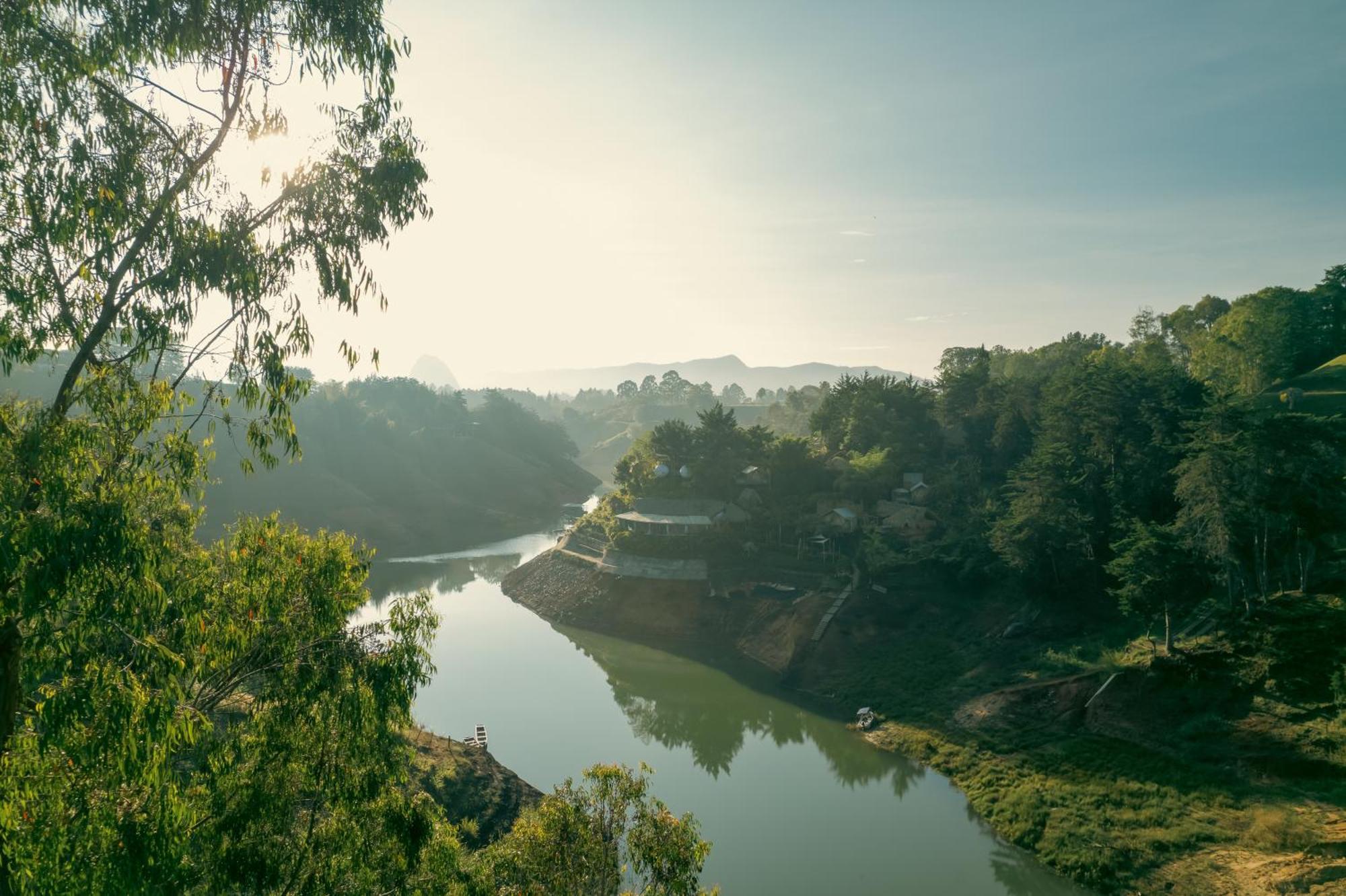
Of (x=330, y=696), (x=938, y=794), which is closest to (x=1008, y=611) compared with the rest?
(x=938, y=794)

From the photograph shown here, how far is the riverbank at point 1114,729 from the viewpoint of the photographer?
1845 cm

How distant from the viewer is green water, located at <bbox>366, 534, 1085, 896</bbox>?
20.1 metres

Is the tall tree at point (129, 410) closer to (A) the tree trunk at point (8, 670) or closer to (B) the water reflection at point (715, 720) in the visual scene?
(A) the tree trunk at point (8, 670)

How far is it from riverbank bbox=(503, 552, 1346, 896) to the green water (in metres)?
1.49

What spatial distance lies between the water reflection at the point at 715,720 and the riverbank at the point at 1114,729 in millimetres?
1334

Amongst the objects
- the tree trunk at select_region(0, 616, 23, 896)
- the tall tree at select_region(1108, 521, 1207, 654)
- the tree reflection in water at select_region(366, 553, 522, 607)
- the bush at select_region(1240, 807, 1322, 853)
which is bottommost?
the bush at select_region(1240, 807, 1322, 853)

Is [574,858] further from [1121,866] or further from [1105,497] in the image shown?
[1105,497]

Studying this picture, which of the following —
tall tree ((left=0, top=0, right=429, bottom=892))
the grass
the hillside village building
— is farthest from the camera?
the hillside village building

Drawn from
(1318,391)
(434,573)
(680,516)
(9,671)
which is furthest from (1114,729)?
(434,573)

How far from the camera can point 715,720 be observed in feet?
101

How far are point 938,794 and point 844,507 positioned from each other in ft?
78.5

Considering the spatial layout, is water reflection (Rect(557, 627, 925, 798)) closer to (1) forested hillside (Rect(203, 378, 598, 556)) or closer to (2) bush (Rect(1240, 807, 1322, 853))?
(2) bush (Rect(1240, 807, 1322, 853))

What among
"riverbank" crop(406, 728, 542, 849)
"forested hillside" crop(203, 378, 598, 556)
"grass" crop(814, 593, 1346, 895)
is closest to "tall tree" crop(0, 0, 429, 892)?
"riverbank" crop(406, 728, 542, 849)

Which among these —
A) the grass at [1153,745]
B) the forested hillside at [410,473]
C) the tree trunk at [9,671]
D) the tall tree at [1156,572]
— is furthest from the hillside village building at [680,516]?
the tree trunk at [9,671]
